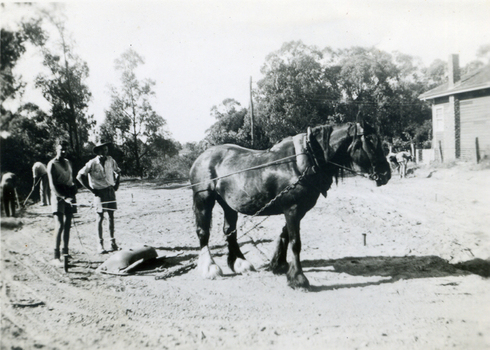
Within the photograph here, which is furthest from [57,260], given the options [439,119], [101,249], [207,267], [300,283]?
[439,119]

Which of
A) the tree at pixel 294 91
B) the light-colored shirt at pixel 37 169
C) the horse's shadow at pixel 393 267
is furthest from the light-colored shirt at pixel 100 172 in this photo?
the horse's shadow at pixel 393 267

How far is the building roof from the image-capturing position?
475cm

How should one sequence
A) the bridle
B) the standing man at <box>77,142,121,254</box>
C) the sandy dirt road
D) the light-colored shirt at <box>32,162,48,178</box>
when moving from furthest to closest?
the standing man at <box>77,142,121,254</box>
the bridle
the light-colored shirt at <box>32,162,48,178</box>
the sandy dirt road

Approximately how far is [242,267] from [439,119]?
12.4 ft

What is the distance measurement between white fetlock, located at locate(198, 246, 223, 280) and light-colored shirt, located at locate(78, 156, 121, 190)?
4.79 ft

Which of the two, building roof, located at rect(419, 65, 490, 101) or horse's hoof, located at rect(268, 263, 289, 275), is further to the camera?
building roof, located at rect(419, 65, 490, 101)

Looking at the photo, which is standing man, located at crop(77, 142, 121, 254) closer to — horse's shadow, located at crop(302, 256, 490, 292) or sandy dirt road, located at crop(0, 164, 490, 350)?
sandy dirt road, located at crop(0, 164, 490, 350)

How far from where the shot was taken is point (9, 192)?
3.39 m

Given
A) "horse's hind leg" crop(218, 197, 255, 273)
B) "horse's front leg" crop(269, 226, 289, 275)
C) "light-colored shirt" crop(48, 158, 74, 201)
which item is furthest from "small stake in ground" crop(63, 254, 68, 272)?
"horse's front leg" crop(269, 226, 289, 275)

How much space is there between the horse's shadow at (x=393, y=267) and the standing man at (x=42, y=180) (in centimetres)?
319

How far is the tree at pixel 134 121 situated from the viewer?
3.81 m

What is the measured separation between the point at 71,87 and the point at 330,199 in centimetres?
750

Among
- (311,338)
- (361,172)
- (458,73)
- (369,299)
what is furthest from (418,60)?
(311,338)

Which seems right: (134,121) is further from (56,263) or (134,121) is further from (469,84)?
(469,84)
